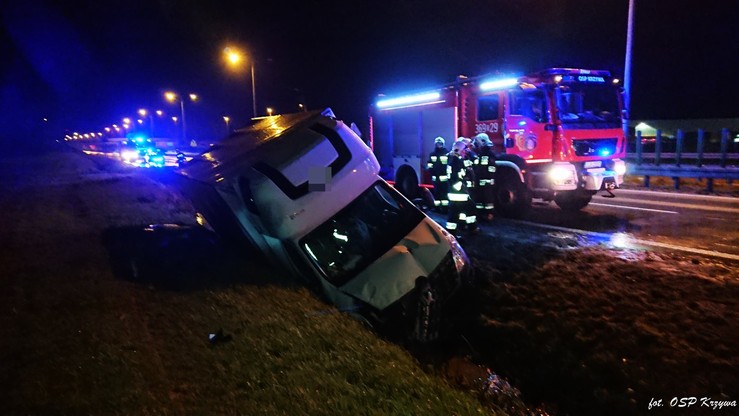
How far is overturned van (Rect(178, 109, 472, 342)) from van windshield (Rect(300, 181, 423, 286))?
1 cm

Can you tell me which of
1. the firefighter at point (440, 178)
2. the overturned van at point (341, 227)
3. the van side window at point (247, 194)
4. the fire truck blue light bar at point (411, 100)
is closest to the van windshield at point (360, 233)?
the overturned van at point (341, 227)

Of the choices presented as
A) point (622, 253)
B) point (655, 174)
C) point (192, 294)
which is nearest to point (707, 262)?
point (622, 253)

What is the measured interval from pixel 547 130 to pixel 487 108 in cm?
154

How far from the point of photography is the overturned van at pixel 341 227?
432 centimetres

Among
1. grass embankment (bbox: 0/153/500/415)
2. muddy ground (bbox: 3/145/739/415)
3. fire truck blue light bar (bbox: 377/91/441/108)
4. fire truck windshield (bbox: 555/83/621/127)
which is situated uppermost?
fire truck blue light bar (bbox: 377/91/441/108)

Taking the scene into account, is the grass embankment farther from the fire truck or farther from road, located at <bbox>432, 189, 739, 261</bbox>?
the fire truck

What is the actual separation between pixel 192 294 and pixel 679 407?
402 centimetres

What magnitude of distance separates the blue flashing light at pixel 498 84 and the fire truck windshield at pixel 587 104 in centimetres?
85

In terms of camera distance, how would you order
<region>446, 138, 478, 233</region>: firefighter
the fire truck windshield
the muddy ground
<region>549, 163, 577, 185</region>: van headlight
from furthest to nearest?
the fire truck windshield < <region>549, 163, 577, 185</region>: van headlight < <region>446, 138, 478, 233</region>: firefighter < the muddy ground

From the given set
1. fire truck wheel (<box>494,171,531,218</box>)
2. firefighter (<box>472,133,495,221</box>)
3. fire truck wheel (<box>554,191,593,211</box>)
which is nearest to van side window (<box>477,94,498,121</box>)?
fire truck wheel (<box>494,171,531,218</box>)

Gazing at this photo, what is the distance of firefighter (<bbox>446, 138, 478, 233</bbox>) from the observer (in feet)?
26.4

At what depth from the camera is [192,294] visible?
475cm

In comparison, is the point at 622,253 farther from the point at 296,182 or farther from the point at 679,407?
the point at 296,182

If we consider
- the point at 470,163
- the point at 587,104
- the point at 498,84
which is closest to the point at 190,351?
the point at 470,163
